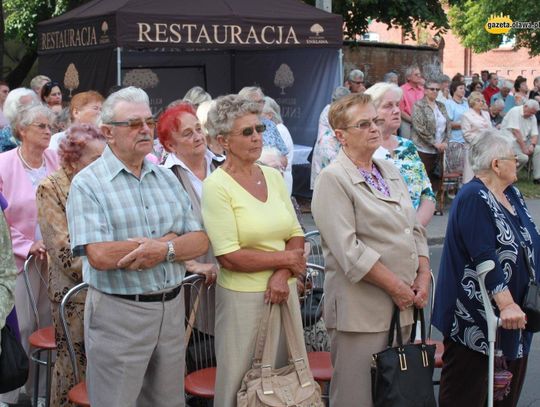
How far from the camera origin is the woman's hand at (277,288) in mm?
4125

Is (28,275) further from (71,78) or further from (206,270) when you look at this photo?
(71,78)

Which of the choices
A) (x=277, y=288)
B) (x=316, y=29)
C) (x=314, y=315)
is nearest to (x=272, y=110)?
(x=316, y=29)

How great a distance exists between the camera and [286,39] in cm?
1155

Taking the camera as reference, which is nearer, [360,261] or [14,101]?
[360,261]

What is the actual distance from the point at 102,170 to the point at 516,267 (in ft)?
6.90

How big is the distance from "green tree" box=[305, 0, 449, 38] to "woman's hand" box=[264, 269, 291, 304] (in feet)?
46.1

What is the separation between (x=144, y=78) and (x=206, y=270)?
9.15 m

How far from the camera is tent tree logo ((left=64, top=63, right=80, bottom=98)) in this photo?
39.8ft

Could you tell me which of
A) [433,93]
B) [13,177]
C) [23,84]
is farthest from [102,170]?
[23,84]

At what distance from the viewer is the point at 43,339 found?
5.09 meters

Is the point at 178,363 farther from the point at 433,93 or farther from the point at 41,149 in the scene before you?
the point at 433,93

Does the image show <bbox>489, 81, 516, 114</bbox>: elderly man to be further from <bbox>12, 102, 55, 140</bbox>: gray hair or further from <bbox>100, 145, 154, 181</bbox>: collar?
<bbox>100, 145, 154, 181</bbox>: collar

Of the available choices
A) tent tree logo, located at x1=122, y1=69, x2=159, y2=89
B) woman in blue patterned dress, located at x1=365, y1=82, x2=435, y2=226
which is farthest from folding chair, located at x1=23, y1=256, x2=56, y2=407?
tent tree logo, located at x1=122, y1=69, x2=159, y2=89

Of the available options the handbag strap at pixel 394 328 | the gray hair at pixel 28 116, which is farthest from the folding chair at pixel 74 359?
the gray hair at pixel 28 116
